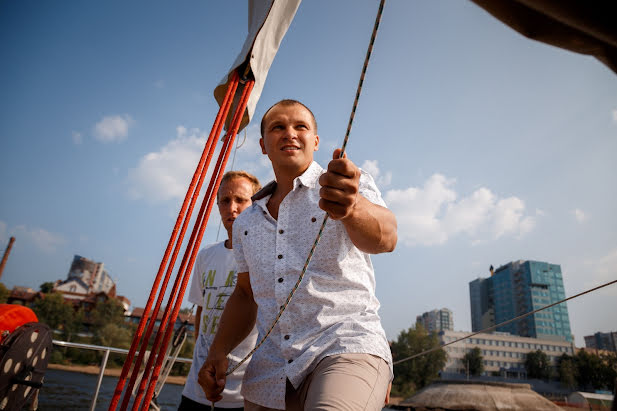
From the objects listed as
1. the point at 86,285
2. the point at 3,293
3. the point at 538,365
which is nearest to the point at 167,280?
the point at 3,293

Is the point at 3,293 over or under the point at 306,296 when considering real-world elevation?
over

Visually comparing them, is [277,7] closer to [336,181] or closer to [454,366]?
[336,181]

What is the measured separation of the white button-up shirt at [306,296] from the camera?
1360 mm

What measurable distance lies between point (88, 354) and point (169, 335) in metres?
54.8

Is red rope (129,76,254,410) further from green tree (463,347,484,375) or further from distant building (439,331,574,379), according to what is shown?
distant building (439,331,574,379)

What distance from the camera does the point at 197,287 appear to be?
3389mm

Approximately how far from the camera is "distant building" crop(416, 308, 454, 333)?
388ft

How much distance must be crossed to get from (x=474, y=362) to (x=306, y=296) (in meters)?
78.1

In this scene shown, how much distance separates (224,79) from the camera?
2736 mm

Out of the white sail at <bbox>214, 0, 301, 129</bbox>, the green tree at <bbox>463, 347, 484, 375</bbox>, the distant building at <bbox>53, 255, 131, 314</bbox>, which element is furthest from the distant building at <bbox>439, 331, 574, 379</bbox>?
the white sail at <bbox>214, 0, 301, 129</bbox>

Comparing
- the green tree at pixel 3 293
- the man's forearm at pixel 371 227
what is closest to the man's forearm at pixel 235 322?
the man's forearm at pixel 371 227

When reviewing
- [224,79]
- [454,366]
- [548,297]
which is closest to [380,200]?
[224,79]

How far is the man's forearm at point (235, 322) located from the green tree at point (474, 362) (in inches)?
3012

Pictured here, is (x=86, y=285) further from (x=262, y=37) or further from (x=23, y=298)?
(x=262, y=37)
